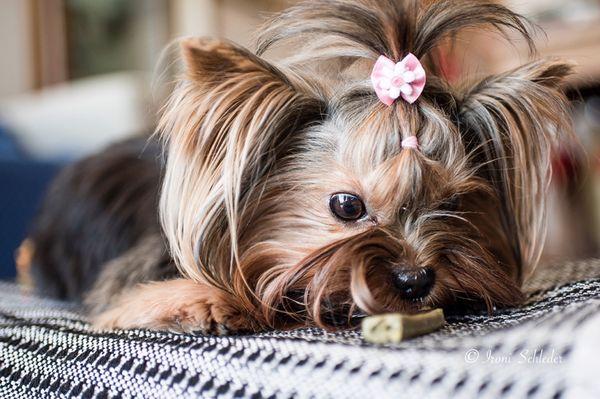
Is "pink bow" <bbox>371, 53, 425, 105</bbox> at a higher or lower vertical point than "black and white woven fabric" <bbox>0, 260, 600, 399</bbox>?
higher

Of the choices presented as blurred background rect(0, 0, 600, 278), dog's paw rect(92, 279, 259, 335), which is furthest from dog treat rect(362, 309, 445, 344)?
blurred background rect(0, 0, 600, 278)

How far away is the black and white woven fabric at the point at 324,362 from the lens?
84 centimetres

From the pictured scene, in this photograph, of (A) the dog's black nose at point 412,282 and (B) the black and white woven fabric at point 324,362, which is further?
(A) the dog's black nose at point 412,282

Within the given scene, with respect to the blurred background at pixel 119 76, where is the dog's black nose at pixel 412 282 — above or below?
below

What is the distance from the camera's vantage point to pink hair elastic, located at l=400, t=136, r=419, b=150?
52.1 inches

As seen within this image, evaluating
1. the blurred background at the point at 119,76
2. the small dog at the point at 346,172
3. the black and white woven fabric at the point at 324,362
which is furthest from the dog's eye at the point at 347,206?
the blurred background at the point at 119,76

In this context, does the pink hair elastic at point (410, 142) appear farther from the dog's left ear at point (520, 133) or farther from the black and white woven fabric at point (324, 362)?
the black and white woven fabric at point (324, 362)

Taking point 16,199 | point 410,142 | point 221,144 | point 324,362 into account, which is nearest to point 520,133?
point 410,142

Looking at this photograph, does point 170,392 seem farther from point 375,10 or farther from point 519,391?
point 375,10

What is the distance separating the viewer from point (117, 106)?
140 inches

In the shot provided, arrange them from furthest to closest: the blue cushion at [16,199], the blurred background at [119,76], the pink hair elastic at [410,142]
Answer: the blue cushion at [16,199] → the blurred background at [119,76] → the pink hair elastic at [410,142]

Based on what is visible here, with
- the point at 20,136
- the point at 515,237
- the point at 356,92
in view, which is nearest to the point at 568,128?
the point at 515,237

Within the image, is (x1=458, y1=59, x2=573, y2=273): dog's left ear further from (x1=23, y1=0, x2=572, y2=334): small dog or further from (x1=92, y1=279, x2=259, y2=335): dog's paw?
(x1=92, y1=279, x2=259, y2=335): dog's paw

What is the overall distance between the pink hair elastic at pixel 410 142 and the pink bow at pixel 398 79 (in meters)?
0.08
